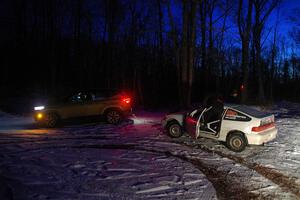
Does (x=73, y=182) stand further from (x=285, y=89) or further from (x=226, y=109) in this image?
(x=285, y=89)

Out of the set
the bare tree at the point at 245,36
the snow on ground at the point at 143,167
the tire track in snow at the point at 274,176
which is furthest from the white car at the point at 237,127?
the bare tree at the point at 245,36

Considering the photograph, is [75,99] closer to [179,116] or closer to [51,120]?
[51,120]

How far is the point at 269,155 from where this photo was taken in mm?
9781

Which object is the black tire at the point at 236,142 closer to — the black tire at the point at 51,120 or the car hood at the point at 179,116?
the car hood at the point at 179,116

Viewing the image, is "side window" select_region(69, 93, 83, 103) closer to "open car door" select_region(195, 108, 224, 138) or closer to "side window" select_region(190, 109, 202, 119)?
"side window" select_region(190, 109, 202, 119)

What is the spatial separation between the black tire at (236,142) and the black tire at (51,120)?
28.8 ft

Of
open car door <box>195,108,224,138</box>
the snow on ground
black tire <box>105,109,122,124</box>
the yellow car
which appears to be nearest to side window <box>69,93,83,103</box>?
the yellow car

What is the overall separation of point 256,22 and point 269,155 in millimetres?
22188

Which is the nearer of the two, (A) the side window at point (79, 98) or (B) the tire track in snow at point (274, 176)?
(B) the tire track in snow at point (274, 176)

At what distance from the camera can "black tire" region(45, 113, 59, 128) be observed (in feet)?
50.4

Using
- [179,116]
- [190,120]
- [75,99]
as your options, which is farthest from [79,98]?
[190,120]

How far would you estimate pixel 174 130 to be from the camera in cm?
1266

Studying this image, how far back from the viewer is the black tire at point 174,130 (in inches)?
496

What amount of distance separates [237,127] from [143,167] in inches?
145
